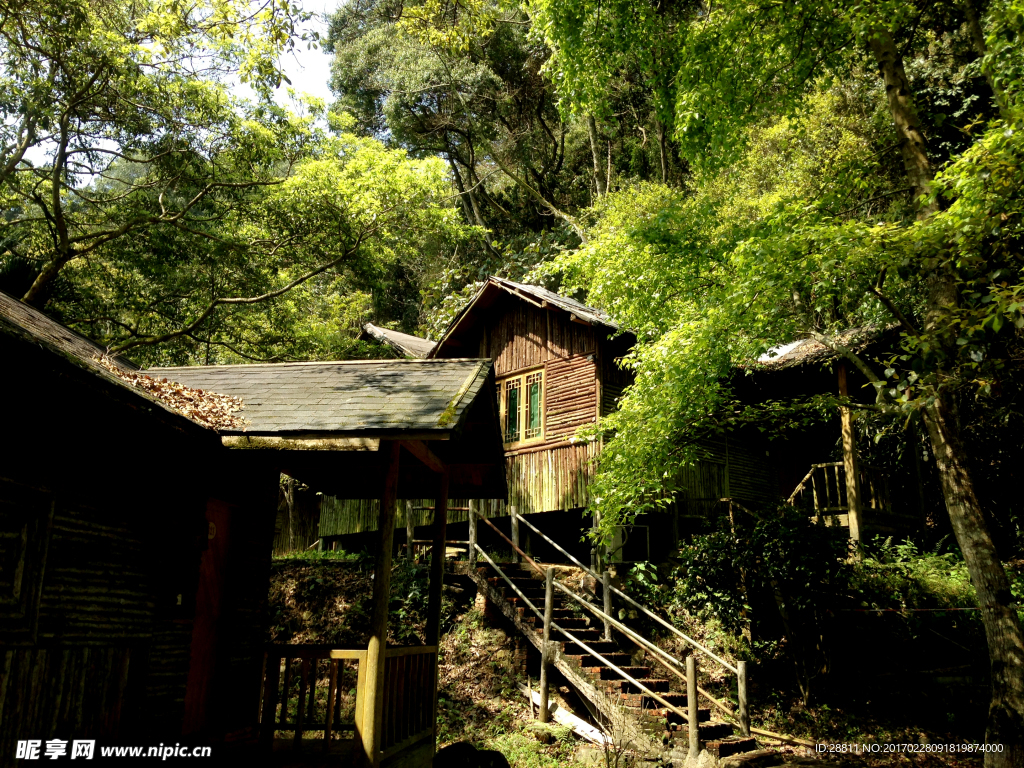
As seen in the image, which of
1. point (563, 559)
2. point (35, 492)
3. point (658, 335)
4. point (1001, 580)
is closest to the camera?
point (35, 492)

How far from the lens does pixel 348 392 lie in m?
7.80

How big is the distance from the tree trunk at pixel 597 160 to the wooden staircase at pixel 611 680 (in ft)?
65.9

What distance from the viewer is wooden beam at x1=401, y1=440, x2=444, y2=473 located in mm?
7387

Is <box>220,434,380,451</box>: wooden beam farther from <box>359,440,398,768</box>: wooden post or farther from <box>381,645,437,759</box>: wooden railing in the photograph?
<box>381,645,437,759</box>: wooden railing

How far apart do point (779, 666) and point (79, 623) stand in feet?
34.1

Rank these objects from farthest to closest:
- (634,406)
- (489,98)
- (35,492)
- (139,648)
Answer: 1. (489,98)
2. (634,406)
3. (139,648)
4. (35,492)

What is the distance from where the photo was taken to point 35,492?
580 cm

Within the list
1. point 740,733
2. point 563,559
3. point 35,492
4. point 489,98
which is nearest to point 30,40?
point 35,492

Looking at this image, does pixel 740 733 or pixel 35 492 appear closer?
pixel 35 492

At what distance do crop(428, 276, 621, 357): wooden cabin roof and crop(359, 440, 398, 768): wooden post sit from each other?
28.3 ft

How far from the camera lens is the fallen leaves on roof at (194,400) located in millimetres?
6988

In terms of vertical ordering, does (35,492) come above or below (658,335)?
below

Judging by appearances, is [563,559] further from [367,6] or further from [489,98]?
[367,6]

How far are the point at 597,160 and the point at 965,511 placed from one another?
25241 mm
